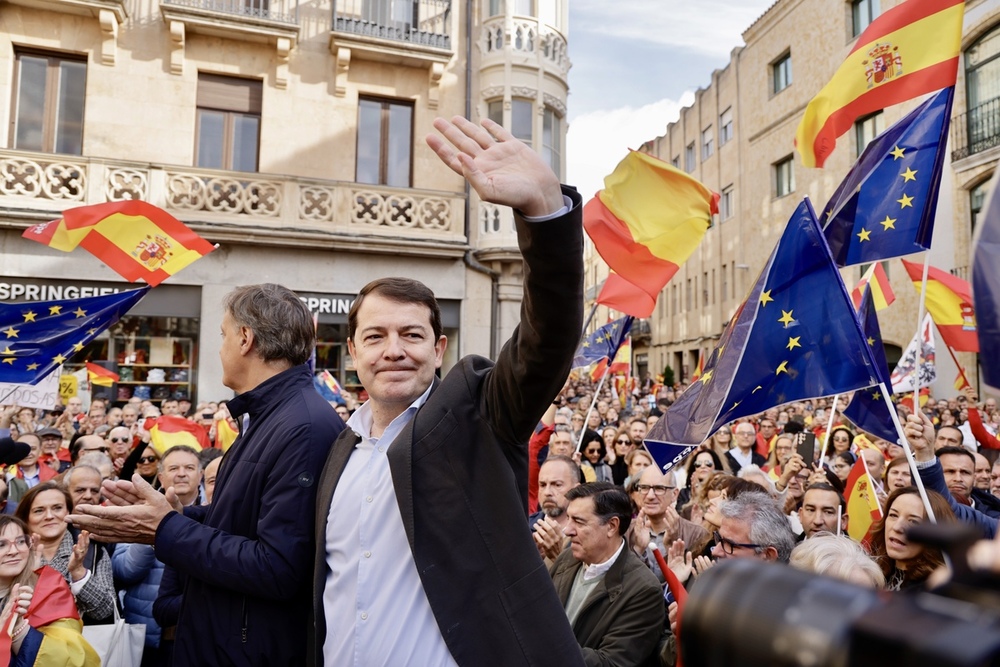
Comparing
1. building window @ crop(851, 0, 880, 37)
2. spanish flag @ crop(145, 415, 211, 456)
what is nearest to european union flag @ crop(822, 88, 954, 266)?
spanish flag @ crop(145, 415, 211, 456)

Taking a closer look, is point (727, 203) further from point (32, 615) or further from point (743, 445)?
point (32, 615)

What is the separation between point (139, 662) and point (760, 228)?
3005cm

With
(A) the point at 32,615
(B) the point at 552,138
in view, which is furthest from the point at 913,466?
(B) the point at 552,138

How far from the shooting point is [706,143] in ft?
123

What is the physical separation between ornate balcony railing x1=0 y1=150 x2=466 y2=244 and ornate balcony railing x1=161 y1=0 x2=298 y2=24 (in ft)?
9.53

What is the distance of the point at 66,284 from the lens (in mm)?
13375

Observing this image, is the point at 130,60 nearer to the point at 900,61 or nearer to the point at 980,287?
the point at 900,61

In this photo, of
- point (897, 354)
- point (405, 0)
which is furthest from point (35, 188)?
point (897, 354)

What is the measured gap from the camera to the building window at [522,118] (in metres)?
16.0

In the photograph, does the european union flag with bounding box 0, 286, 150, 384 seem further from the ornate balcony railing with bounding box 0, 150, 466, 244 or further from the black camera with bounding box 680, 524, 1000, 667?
the ornate balcony railing with bounding box 0, 150, 466, 244

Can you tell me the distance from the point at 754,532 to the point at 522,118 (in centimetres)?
1351

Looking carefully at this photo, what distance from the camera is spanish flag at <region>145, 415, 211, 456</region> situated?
24.4 feet

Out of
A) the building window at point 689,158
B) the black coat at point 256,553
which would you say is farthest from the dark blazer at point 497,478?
the building window at point 689,158

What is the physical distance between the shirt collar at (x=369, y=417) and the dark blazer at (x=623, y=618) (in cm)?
168
